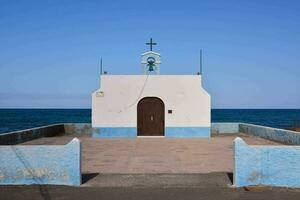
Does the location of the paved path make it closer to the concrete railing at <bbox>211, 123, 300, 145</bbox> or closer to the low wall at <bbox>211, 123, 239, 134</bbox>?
the concrete railing at <bbox>211, 123, 300, 145</bbox>

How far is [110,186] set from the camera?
9.51 metres

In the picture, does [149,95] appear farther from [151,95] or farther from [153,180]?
[153,180]

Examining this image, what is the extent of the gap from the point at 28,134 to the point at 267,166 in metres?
13.9

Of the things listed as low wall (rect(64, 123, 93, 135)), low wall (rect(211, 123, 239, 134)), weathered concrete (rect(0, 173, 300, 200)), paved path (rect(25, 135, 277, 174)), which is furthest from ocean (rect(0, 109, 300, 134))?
weathered concrete (rect(0, 173, 300, 200))

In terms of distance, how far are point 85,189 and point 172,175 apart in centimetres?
248

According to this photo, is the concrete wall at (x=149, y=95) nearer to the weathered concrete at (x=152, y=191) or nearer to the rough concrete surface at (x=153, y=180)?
the rough concrete surface at (x=153, y=180)

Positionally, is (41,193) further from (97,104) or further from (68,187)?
(97,104)

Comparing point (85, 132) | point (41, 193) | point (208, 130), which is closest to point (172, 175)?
point (41, 193)

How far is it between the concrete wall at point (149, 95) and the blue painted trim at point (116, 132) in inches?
2.1

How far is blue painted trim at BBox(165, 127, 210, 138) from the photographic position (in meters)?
22.1

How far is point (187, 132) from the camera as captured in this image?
22.2 metres

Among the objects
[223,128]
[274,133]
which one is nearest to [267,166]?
[274,133]

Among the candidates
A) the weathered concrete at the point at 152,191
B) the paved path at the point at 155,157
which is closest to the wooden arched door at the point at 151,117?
the paved path at the point at 155,157

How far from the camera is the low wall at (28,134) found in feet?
57.3
